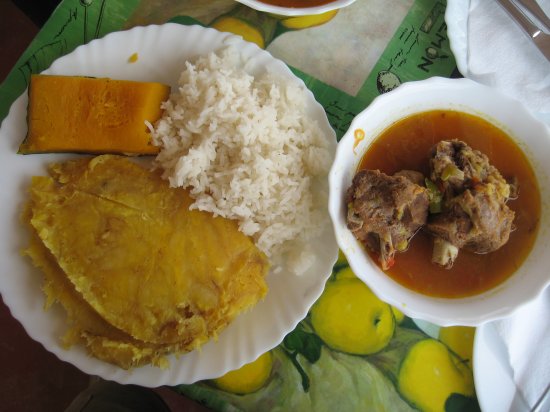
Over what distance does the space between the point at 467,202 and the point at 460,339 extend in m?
0.67

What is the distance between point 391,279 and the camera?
1.55m

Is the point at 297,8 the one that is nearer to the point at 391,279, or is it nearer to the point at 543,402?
the point at 391,279

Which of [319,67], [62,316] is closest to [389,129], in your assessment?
[319,67]

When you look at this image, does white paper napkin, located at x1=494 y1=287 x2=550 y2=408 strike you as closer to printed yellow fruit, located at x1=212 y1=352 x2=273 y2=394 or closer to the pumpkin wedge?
printed yellow fruit, located at x1=212 y1=352 x2=273 y2=394

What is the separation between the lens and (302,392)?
178 centimetres

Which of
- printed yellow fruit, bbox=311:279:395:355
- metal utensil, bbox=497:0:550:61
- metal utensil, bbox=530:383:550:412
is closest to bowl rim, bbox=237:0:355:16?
metal utensil, bbox=497:0:550:61

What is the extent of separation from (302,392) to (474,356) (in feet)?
2.12

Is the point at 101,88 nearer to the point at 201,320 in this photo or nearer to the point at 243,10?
the point at 243,10

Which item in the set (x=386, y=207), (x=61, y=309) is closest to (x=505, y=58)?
(x=386, y=207)

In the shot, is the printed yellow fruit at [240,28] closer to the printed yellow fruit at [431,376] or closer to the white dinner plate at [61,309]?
the white dinner plate at [61,309]

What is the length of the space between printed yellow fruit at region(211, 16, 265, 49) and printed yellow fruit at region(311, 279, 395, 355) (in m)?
1.10

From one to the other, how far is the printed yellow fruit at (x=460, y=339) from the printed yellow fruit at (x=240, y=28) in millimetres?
1380

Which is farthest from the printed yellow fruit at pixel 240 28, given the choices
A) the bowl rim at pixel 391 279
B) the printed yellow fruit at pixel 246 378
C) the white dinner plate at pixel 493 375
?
the white dinner plate at pixel 493 375

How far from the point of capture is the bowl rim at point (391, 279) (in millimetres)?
1452
